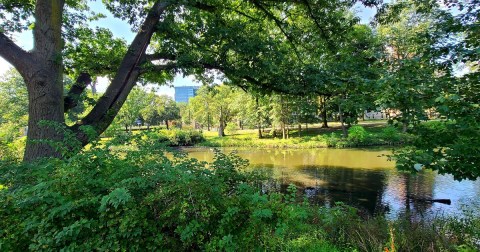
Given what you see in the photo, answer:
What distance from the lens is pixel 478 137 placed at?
9.98ft

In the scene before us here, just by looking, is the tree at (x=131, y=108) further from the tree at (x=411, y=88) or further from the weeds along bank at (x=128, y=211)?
the tree at (x=411, y=88)

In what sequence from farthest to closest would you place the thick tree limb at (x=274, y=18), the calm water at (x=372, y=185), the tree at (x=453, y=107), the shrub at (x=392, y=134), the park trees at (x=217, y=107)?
the park trees at (x=217, y=107)
the shrub at (x=392, y=134)
the calm water at (x=372, y=185)
the thick tree limb at (x=274, y=18)
the tree at (x=453, y=107)

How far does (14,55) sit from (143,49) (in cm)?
202

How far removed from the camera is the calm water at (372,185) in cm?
794

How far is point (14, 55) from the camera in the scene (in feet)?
13.4

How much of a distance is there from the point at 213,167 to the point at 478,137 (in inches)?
124

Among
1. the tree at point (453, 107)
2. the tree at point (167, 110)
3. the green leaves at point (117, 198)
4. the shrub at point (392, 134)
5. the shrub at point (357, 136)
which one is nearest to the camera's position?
the green leaves at point (117, 198)

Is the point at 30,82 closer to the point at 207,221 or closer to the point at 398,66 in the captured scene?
the point at 207,221

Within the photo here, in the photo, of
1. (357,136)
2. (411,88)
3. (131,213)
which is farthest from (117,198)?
(357,136)

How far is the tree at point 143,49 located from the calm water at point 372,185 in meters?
3.71

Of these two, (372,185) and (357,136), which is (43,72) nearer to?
(372,185)

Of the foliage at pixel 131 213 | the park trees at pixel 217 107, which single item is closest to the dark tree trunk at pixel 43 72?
the foliage at pixel 131 213

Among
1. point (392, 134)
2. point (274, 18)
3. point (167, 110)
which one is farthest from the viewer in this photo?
point (167, 110)

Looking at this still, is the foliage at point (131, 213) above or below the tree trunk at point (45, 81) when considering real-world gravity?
below
